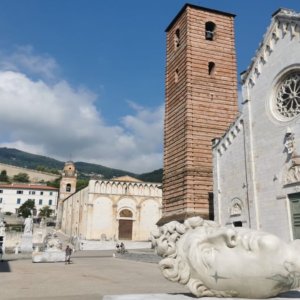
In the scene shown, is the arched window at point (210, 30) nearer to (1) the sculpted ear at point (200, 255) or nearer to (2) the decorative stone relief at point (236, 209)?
(2) the decorative stone relief at point (236, 209)

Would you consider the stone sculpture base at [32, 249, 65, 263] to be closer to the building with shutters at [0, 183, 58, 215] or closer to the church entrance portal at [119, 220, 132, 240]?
the church entrance portal at [119, 220, 132, 240]

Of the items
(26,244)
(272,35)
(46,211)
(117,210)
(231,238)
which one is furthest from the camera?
(46,211)

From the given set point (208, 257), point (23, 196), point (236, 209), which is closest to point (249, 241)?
point (208, 257)

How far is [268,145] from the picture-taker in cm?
1878

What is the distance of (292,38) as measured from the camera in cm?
1819

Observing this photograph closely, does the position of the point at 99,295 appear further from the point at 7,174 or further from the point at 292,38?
the point at 7,174

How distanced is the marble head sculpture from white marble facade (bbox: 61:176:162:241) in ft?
157

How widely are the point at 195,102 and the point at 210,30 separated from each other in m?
7.57

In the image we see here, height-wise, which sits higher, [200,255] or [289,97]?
[289,97]

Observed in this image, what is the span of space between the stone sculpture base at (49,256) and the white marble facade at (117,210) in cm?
2717

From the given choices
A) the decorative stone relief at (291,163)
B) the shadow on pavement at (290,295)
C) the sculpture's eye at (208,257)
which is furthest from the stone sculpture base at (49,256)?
the shadow on pavement at (290,295)

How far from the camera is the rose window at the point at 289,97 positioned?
17953 millimetres

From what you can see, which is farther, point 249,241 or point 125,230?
point 125,230

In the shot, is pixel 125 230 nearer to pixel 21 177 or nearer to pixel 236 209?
pixel 236 209
